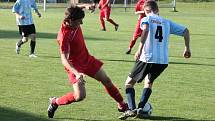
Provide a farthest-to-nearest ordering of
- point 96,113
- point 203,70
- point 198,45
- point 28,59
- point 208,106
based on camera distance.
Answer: point 198,45
point 28,59
point 203,70
point 208,106
point 96,113

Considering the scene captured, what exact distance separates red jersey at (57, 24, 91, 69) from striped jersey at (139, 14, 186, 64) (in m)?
0.88

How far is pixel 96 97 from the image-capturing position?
34.2ft

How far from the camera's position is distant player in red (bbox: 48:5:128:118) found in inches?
313

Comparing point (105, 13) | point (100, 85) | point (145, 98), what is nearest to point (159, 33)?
point (145, 98)

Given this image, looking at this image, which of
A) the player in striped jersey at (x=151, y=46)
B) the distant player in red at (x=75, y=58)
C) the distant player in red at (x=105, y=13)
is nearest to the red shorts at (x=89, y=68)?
the distant player in red at (x=75, y=58)

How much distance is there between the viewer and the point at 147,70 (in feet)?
28.2

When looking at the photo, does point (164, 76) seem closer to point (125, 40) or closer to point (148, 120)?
point (148, 120)

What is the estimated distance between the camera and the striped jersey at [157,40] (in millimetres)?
8453

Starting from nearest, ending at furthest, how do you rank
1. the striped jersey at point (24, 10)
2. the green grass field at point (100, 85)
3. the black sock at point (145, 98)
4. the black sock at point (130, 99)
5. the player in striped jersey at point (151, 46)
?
the player in striped jersey at point (151, 46) < the black sock at point (145, 98) < the black sock at point (130, 99) < the green grass field at point (100, 85) < the striped jersey at point (24, 10)

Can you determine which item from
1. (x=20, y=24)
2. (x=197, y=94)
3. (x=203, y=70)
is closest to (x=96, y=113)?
(x=197, y=94)

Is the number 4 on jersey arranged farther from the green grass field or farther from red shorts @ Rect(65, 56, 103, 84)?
the green grass field

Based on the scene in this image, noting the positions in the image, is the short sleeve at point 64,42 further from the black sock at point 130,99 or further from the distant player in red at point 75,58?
the black sock at point 130,99

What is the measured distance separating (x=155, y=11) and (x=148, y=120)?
1610 mm

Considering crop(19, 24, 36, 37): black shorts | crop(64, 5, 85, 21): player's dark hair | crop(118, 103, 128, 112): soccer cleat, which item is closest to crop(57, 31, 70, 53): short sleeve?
crop(64, 5, 85, 21): player's dark hair
